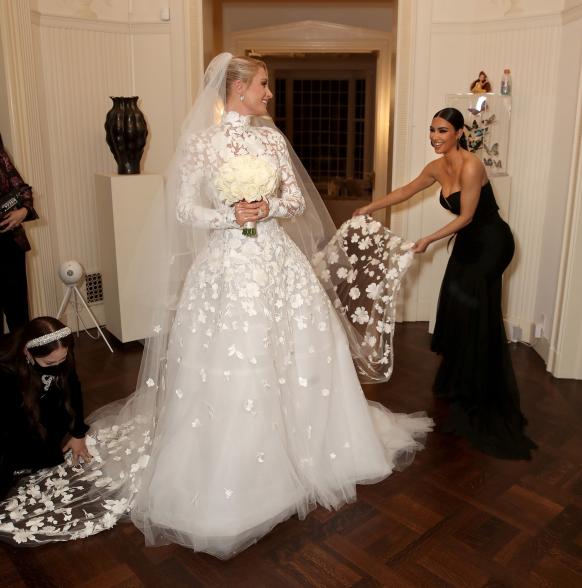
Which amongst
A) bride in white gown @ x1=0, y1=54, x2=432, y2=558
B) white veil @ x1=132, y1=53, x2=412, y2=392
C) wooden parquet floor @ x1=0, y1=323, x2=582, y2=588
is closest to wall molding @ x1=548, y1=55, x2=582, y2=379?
wooden parquet floor @ x1=0, y1=323, x2=582, y2=588

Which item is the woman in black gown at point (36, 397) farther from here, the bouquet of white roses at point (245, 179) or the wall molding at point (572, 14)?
the wall molding at point (572, 14)

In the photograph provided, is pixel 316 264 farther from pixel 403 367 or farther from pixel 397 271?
pixel 403 367

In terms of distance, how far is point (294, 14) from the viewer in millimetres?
8531

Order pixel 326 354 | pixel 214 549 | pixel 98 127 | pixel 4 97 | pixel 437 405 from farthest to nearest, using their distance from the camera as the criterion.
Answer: pixel 98 127, pixel 4 97, pixel 437 405, pixel 326 354, pixel 214 549

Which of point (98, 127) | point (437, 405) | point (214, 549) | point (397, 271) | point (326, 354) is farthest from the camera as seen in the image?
point (98, 127)

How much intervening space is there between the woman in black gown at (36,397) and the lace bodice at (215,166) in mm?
891

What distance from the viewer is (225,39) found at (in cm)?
861

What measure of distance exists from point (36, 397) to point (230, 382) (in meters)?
1.00

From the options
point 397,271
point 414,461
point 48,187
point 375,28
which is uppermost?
point 375,28

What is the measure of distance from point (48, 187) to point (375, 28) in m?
5.50

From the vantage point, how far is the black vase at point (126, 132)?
15.6 ft

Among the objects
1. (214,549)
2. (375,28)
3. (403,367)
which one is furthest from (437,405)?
(375,28)

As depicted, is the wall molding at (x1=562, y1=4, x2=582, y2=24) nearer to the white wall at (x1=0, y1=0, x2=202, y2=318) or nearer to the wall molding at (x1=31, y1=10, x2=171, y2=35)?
the white wall at (x1=0, y1=0, x2=202, y2=318)

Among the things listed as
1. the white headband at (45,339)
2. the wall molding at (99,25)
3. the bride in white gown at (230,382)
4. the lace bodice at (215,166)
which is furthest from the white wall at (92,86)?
the lace bodice at (215,166)
